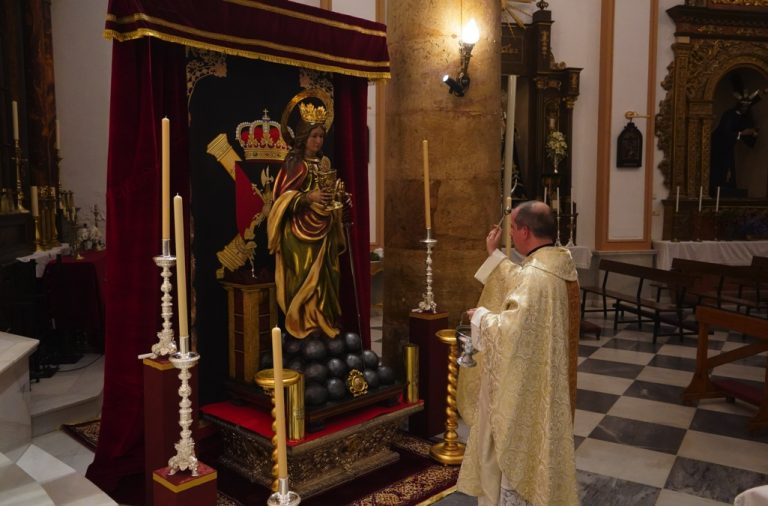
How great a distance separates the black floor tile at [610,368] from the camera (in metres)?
6.42

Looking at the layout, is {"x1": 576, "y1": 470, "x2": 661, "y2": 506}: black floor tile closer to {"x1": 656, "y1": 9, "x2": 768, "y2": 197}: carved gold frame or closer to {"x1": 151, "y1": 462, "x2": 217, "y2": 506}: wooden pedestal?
{"x1": 151, "y1": 462, "x2": 217, "y2": 506}: wooden pedestal

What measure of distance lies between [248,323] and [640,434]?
9.59ft

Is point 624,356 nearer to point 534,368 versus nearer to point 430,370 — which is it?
point 430,370

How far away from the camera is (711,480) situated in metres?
4.02

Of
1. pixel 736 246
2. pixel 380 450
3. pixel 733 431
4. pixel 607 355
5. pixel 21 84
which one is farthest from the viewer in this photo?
pixel 736 246

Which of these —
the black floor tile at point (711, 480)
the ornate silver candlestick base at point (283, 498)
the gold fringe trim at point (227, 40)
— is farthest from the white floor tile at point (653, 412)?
the ornate silver candlestick base at point (283, 498)

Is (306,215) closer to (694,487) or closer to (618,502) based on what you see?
(618,502)

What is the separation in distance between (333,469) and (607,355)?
4194mm

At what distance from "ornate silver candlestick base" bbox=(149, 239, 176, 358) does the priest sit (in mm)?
1380

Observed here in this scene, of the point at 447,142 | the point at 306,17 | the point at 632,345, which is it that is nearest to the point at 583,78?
the point at 632,345

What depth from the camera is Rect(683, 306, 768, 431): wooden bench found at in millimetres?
5086

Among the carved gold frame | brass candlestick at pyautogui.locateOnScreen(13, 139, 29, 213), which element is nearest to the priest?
brass candlestick at pyautogui.locateOnScreen(13, 139, 29, 213)

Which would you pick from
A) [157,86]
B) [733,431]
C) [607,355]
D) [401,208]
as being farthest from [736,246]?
[157,86]

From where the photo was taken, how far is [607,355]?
23.5ft
